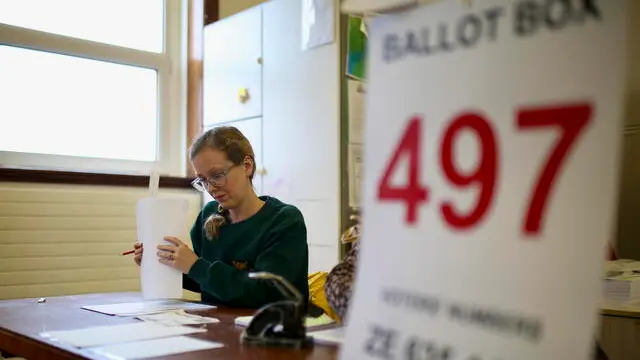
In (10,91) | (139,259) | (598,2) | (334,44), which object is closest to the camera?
(598,2)

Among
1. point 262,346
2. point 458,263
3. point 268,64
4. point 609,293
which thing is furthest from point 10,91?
point 458,263

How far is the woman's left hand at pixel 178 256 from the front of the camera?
1629mm

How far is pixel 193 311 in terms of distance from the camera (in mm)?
1581

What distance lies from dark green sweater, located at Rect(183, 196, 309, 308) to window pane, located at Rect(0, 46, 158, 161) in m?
1.43

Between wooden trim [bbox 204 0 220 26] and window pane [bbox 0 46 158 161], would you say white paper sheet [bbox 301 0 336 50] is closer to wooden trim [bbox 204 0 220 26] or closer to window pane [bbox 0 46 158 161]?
wooden trim [bbox 204 0 220 26]

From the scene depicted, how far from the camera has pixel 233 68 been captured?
3.15 meters

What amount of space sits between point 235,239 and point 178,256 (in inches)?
8.9

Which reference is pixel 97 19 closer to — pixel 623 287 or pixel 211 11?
pixel 211 11

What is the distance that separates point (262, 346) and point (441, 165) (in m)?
0.59

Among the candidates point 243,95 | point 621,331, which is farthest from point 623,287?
point 243,95

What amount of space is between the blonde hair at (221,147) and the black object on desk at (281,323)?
28.1 inches

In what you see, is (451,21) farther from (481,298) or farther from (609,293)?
(609,293)

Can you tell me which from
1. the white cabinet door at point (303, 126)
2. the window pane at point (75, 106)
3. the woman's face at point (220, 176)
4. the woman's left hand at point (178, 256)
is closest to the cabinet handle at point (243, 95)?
the white cabinet door at point (303, 126)

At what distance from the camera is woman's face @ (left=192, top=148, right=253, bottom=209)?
1788 mm
